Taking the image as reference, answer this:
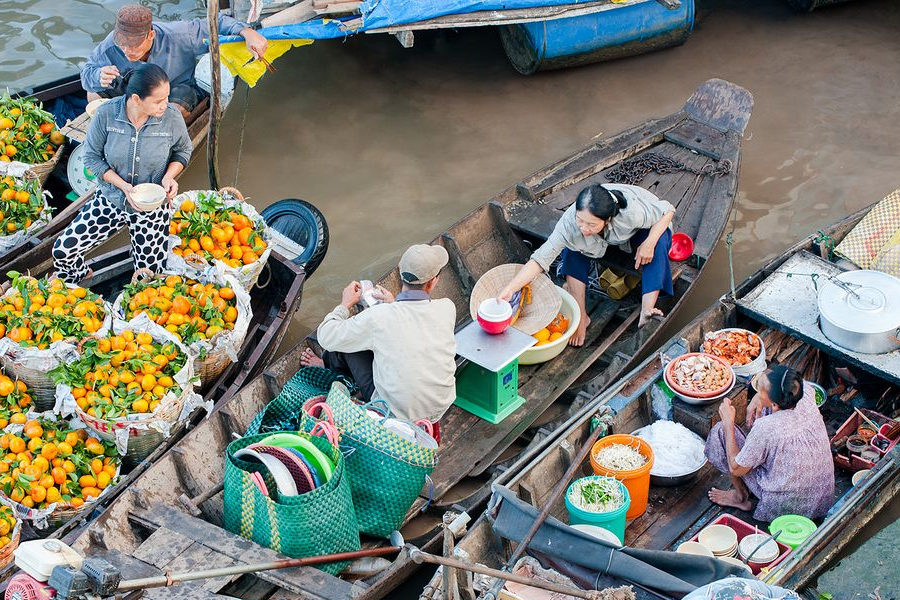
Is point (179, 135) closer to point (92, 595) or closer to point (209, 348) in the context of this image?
point (209, 348)

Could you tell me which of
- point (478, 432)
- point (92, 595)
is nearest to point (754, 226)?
point (478, 432)

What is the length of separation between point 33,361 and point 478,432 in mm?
2316

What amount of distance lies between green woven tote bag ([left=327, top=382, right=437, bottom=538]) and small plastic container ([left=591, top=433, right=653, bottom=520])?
782mm

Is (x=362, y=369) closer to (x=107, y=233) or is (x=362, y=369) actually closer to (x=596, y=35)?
(x=107, y=233)

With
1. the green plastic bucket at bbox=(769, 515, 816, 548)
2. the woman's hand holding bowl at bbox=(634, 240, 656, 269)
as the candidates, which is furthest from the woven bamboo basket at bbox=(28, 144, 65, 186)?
the green plastic bucket at bbox=(769, 515, 816, 548)

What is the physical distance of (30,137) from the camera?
6844 millimetres

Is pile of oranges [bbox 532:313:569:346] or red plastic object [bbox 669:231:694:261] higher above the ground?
red plastic object [bbox 669:231:694:261]

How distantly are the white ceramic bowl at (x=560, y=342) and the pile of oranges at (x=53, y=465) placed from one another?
7.53ft

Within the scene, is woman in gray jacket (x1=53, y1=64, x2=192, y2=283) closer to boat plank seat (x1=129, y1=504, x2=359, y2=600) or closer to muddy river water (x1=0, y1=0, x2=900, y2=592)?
muddy river water (x1=0, y1=0, x2=900, y2=592)

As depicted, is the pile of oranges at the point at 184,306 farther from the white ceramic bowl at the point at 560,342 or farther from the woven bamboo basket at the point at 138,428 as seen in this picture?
the white ceramic bowl at the point at 560,342

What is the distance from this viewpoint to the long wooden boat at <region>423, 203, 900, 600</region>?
4.44 meters

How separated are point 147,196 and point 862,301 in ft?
12.6

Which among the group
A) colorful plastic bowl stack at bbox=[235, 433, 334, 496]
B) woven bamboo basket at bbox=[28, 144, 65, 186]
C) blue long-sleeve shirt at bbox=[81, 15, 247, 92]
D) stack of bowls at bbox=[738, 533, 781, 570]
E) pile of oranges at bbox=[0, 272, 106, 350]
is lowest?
stack of bowls at bbox=[738, 533, 781, 570]

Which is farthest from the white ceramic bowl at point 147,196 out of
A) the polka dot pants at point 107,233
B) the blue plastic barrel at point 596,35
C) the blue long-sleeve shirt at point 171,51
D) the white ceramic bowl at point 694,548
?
the blue plastic barrel at point 596,35
